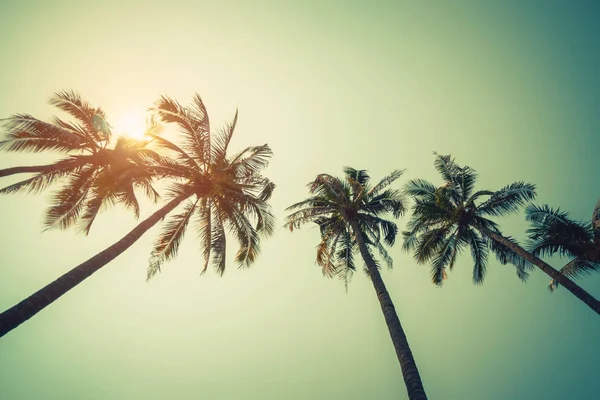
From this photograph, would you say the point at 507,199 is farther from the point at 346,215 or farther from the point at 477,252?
the point at 346,215

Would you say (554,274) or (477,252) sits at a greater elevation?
(477,252)

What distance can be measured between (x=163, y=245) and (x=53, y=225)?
12.7ft

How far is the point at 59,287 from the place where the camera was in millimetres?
5957

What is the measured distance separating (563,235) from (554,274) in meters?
2.58

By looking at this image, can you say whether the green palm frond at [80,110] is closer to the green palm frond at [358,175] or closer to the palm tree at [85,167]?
the palm tree at [85,167]

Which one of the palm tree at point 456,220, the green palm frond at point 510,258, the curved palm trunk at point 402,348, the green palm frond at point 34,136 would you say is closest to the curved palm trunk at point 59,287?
Answer: the green palm frond at point 34,136

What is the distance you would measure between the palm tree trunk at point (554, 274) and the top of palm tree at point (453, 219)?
0.60 metres

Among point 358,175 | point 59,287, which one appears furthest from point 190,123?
point 358,175

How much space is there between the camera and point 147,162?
1067 cm

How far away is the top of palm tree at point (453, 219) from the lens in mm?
14086

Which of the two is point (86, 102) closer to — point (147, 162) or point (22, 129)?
point (22, 129)

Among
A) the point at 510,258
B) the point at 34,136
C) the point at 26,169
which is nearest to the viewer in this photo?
the point at 26,169

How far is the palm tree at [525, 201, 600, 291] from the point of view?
41.1ft

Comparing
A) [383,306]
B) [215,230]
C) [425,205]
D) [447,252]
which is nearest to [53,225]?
[215,230]
